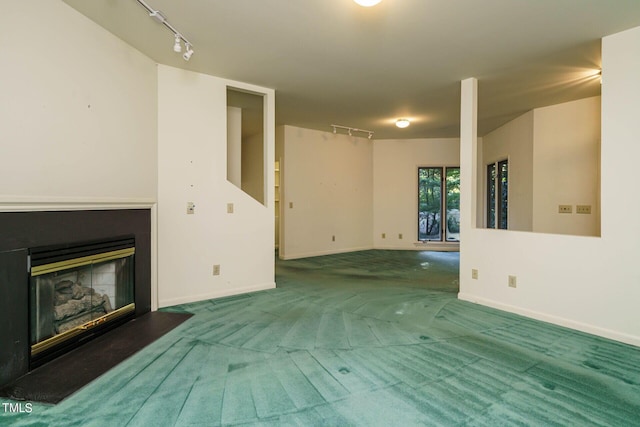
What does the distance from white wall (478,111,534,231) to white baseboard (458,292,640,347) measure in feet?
8.36

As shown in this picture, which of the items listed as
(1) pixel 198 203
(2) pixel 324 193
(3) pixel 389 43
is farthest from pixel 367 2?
(2) pixel 324 193

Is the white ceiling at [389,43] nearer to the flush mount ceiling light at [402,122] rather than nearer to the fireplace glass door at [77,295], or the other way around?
the flush mount ceiling light at [402,122]

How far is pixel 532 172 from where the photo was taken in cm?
542

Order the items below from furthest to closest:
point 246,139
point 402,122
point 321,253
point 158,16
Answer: point 246,139 < point 321,253 < point 402,122 < point 158,16

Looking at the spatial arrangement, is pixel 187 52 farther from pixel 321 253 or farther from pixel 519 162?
pixel 519 162

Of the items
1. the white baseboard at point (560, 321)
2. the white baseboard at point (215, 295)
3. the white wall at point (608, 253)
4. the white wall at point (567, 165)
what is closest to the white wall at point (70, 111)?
the white baseboard at point (215, 295)

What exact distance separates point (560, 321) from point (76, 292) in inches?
170

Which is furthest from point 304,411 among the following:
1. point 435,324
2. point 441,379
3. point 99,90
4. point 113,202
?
point 99,90

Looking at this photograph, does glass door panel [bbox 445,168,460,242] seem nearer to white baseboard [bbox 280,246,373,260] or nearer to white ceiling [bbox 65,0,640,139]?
white baseboard [bbox 280,246,373,260]

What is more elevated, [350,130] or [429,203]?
[350,130]

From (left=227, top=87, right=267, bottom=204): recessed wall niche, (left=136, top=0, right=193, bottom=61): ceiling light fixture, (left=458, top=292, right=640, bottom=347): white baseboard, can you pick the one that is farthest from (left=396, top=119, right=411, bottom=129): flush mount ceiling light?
(left=136, top=0, right=193, bottom=61): ceiling light fixture

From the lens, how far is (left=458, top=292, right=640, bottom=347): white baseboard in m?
2.69

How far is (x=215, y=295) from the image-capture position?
3.95 metres

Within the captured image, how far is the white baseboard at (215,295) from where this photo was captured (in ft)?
11.9
